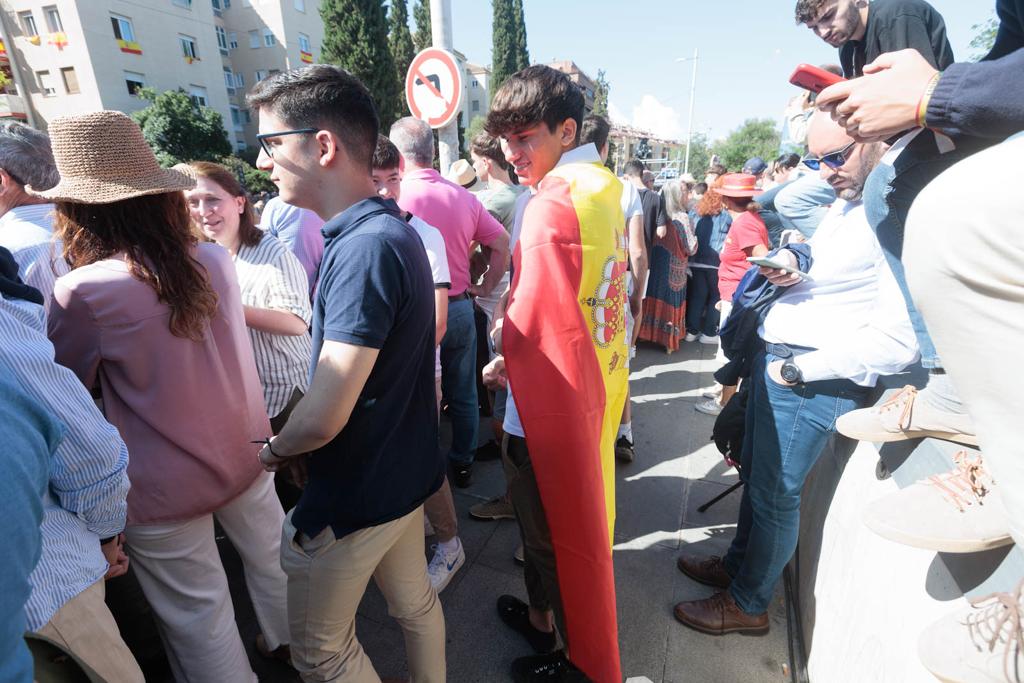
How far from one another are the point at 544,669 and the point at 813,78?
2230 mm

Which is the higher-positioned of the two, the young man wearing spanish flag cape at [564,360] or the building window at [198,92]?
the building window at [198,92]

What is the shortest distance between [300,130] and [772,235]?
417 centimetres

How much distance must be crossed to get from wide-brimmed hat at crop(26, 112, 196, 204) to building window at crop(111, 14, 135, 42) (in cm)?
3521

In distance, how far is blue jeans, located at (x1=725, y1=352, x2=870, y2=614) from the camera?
186 centimetres

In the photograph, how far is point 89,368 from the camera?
56.6 inches

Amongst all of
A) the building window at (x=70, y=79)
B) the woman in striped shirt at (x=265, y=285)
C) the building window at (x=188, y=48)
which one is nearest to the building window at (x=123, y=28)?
the building window at (x=188, y=48)

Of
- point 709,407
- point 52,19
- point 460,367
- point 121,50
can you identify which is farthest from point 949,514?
point 52,19

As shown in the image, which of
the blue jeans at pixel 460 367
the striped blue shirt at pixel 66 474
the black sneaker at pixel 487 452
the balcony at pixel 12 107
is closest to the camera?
the striped blue shirt at pixel 66 474

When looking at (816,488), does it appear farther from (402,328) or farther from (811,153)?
(402,328)

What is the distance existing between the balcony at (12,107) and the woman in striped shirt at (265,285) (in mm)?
31295

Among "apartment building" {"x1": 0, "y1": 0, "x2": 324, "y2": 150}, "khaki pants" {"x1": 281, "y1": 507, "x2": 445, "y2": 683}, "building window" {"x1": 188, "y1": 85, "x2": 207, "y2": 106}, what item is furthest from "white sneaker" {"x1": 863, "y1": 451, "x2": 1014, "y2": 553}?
"building window" {"x1": 188, "y1": 85, "x2": 207, "y2": 106}

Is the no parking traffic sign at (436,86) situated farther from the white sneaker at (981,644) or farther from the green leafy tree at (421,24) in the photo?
the green leafy tree at (421,24)

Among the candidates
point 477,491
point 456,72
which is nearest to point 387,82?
point 456,72

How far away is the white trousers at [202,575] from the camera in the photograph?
5.37ft
